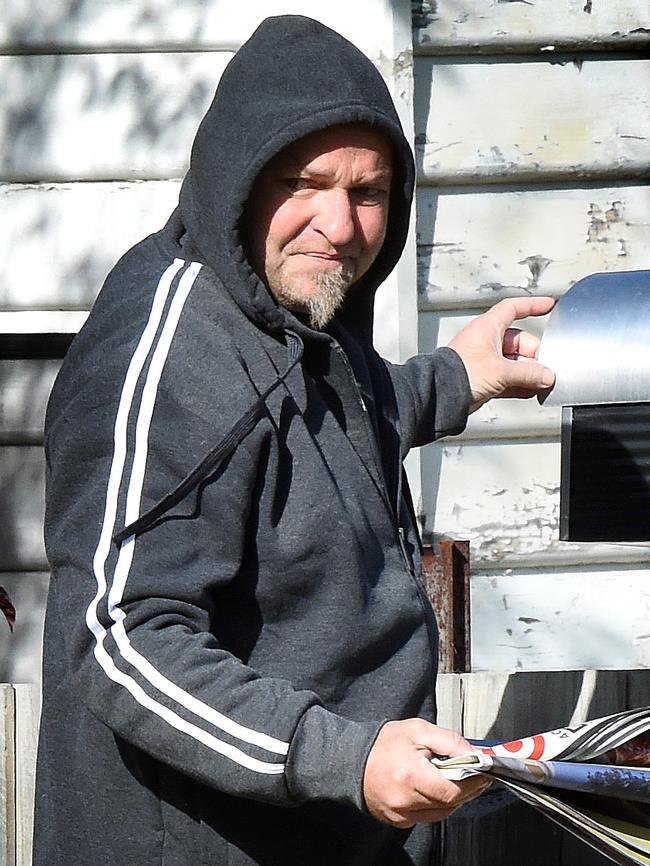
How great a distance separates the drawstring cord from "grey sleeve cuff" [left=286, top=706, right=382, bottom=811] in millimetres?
332

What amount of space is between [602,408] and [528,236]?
2025 mm

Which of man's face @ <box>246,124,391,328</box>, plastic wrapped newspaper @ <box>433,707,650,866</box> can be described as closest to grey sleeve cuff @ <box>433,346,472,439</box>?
man's face @ <box>246,124,391,328</box>

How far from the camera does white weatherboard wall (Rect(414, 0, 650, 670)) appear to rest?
4.16 m

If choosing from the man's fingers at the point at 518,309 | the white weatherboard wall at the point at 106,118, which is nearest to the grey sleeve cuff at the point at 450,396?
the man's fingers at the point at 518,309

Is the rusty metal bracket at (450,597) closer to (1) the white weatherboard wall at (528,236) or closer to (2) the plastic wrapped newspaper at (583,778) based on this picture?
(1) the white weatherboard wall at (528,236)

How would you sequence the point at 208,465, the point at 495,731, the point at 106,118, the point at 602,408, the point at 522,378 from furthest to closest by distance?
the point at 106,118 < the point at 495,731 < the point at 522,378 < the point at 602,408 < the point at 208,465

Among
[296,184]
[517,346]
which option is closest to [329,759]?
[296,184]

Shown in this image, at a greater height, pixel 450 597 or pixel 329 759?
pixel 450 597

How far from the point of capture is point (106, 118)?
4051 mm

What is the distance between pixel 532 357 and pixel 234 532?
1062 mm

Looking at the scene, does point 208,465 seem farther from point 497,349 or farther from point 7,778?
point 7,778

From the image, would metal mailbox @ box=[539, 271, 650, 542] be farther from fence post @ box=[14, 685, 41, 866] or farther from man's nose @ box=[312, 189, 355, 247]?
fence post @ box=[14, 685, 41, 866]

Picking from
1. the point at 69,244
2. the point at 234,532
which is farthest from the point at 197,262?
the point at 69,244

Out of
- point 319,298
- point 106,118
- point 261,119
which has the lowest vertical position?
point 319,298
